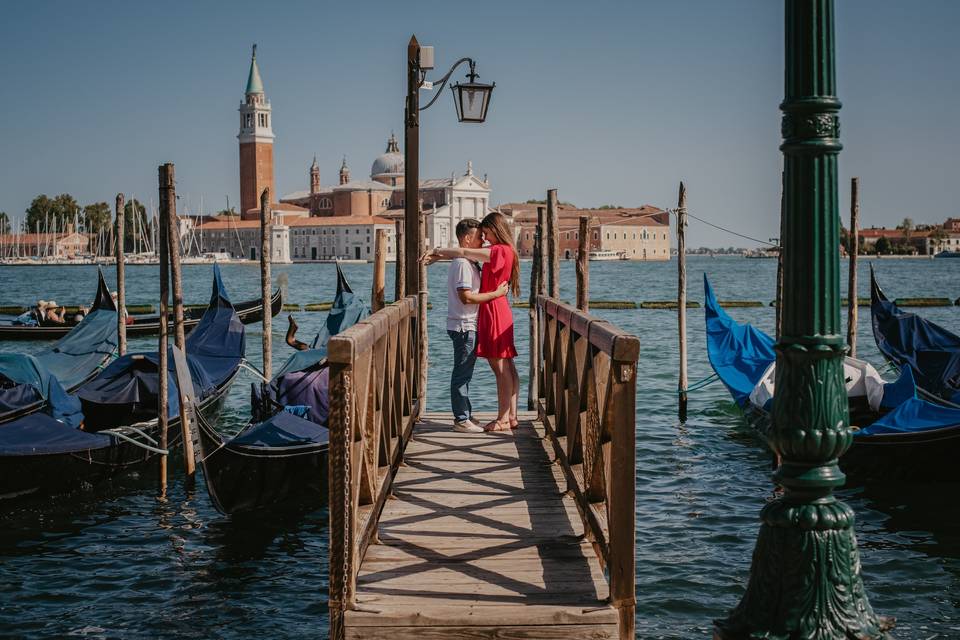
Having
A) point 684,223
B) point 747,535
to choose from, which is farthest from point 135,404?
point 684,223

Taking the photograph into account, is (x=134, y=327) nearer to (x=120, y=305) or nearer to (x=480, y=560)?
(x=120, y=305)

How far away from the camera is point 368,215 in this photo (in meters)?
81.8

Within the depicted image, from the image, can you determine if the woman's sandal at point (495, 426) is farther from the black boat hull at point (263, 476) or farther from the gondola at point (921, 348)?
the gondola at point (921, 348)

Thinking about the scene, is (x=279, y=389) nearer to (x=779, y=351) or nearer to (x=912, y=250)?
(x=779, y=351)

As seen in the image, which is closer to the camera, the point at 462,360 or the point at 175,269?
the point at 462,360

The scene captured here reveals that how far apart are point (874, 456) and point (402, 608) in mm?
5030

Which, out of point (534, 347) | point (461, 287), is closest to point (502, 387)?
point (461, 287)

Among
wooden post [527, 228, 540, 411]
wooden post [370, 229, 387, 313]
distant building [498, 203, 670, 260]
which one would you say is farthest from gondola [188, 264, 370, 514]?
distant building [498, 203, 670, 260]

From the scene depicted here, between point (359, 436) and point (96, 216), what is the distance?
82.3 metres

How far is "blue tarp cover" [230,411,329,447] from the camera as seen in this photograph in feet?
19.5

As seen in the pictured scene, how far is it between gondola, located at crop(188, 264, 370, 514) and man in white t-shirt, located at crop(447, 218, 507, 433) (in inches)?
61.7

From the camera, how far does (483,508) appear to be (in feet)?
11.1

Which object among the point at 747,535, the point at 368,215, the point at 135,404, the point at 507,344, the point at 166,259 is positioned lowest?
the point at 747,535

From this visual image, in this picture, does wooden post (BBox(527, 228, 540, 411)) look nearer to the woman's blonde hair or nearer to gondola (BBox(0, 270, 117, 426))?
the woman's blonde hair
